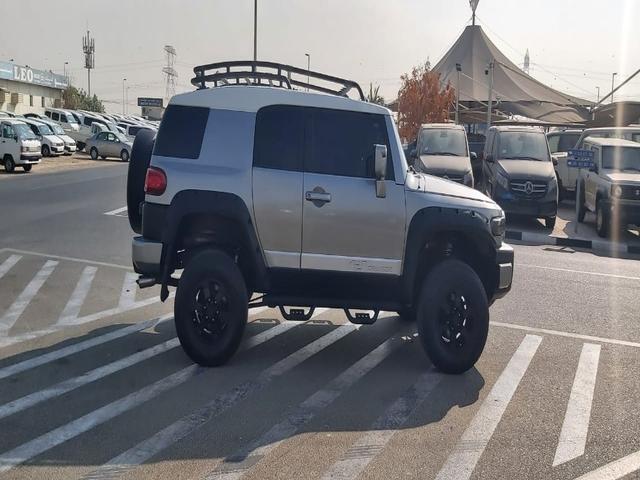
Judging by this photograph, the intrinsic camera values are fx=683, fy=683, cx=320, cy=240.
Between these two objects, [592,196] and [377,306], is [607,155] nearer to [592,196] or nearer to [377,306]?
[592,196]

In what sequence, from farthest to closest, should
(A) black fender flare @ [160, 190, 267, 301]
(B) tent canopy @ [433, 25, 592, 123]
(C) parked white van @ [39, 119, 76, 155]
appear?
1. (B) tent canopy @ [433, 25, 592, 123]
2. (C) parked white van @ [39, 119, 76, 155]
3. (A) black fender flare @ [160, 190, 267, 301]

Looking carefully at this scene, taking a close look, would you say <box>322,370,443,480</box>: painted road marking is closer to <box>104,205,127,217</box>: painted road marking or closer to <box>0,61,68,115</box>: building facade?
<box>104,205,127,217</box>: painted road marking

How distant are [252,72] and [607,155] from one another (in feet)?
36.9

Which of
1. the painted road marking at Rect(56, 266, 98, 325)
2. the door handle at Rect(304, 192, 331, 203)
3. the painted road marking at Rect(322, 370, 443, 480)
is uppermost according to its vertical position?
the door handle at Rect(304, 192, 331, 203)

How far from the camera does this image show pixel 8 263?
9.96 meters

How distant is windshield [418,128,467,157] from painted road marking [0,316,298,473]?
1358cm

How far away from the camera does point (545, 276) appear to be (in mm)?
10391

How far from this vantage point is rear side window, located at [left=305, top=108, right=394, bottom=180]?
19.5 ft

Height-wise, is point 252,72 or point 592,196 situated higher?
point 252,72

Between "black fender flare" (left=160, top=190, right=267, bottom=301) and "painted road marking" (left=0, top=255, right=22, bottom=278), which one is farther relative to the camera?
"painted road marking" (left=0, top=255, right=22, bottom=278)

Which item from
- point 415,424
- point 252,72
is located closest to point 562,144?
point 252,72

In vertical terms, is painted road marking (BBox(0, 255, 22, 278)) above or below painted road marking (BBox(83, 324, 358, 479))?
above

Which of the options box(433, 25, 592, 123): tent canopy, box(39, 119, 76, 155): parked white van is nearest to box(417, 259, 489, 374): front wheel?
box(433, 25, 592, 123): tent canopy

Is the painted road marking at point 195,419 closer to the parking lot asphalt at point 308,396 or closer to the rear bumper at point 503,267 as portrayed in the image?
the parking lot asphalt at point 308,396
